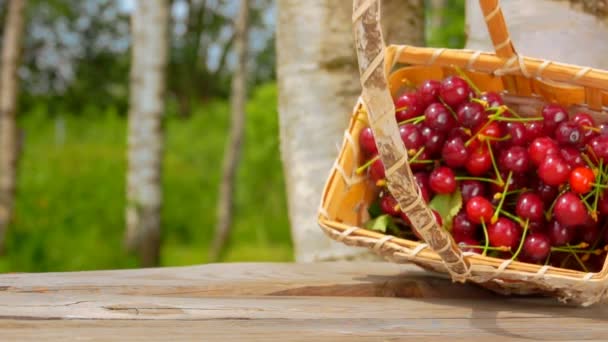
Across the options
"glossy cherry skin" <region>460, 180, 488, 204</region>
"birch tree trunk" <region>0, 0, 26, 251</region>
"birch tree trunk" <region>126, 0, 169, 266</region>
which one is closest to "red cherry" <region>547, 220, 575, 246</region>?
"glossy cherry skin" <region>460, 180, 488, 204</region>

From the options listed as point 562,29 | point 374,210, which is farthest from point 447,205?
point 562,29

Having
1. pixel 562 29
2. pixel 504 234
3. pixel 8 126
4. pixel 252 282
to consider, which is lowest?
pixel 8 126

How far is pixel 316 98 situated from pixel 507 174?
783 mm

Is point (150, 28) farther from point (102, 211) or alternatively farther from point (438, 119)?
point (438, 119)

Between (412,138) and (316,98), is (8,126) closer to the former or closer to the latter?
(316,98)

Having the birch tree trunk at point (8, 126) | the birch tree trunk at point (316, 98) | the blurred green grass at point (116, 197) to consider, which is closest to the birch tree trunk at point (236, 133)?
the blurred green grass at point (116, 197)

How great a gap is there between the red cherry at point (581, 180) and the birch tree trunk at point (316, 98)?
0.83 m

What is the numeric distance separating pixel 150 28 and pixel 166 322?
15.1 ft

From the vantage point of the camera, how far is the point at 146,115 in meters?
5.37

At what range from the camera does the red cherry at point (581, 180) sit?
1191 millimetres

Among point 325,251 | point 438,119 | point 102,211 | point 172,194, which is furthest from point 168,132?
point 438,119

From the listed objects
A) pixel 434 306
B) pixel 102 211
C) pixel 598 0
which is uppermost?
pixel 598 0

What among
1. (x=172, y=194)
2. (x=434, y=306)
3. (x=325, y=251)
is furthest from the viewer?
(x=172, y=194)

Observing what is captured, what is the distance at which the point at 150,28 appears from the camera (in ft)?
17.7
